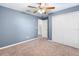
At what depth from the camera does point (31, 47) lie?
2.18m

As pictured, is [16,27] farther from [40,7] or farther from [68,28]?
[68,28]

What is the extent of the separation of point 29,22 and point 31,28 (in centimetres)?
17

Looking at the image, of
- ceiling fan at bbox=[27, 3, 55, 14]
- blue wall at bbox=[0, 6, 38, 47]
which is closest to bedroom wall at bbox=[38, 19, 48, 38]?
blue wall at bbox=[0, 6, 38, 47]

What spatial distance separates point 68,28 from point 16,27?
122 cm

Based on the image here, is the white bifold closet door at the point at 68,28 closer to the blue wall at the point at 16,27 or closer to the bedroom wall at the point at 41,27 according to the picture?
the bedroom wall at the point at 41,27

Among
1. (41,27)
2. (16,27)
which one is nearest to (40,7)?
(41,27)

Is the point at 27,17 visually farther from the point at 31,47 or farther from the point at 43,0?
the point at 43,0

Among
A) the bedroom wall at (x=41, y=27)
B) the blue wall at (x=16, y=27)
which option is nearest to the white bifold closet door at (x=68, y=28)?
the bedroom wall at (x=41, y=27)

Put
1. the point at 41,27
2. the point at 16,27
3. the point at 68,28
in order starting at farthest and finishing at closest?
the point at 41,27 < the point at 16,27 < the point at 68,28

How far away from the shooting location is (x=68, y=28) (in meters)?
1.88

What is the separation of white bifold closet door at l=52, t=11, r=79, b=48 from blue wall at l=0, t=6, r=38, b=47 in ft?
1.83

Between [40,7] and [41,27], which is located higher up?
[40,7]

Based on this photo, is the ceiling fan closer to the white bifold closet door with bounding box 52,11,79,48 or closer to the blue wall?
the blue wall

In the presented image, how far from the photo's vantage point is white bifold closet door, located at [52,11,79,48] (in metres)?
1.89
